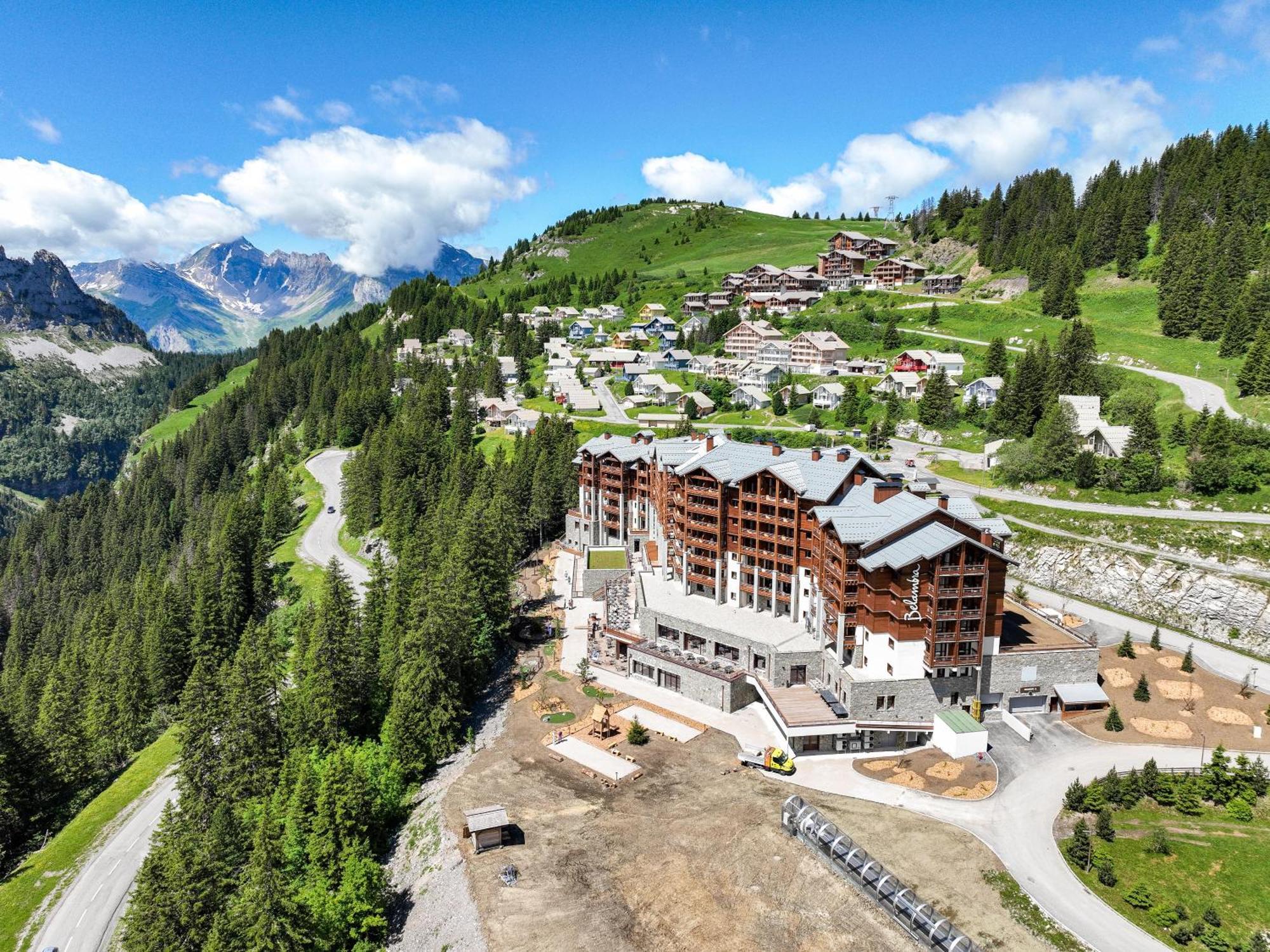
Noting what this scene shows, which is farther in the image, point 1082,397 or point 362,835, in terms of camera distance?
point 1082,397

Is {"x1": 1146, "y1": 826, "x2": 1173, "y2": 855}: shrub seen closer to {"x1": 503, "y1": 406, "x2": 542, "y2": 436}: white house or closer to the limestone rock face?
the limestone rock face

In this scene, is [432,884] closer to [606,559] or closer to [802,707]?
[802,707]

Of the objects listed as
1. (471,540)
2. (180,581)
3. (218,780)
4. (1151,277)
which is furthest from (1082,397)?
(180,581)

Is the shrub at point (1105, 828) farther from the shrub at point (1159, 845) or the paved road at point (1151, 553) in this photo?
the paved road at point (1151, 553)

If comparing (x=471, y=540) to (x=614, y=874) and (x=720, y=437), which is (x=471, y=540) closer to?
(x=720, y=437)

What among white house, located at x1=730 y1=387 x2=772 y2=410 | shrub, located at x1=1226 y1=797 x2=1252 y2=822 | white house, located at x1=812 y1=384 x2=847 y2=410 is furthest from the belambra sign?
white house, located at x1=730 y1=387 x2=772 y2=410

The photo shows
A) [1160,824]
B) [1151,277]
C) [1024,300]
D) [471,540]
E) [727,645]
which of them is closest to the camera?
[1160,824]

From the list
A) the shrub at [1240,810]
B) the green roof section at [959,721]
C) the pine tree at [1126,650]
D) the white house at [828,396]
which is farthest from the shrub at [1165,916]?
the white house at [828,396]
